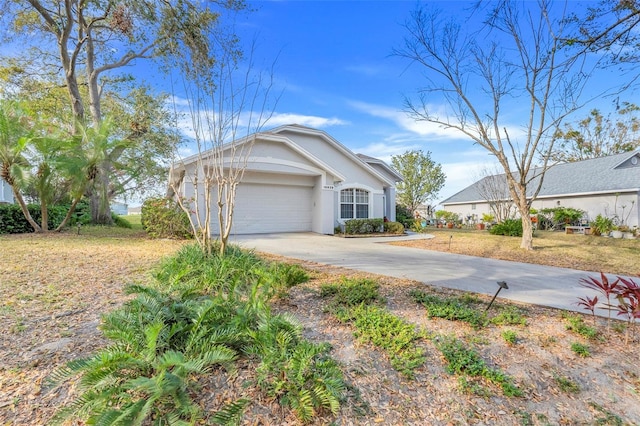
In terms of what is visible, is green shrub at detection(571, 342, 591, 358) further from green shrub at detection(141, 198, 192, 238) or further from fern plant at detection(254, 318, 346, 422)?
green shrub at detection(141, 198, 192, 238)

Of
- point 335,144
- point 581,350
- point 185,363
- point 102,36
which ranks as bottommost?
point 581,350

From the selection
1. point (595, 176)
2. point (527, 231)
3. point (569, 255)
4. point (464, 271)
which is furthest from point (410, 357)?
point (595, 176)

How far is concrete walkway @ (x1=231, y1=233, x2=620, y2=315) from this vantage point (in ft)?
16.6

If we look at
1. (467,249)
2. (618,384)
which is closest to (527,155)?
(467,249)

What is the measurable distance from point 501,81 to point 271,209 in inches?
417

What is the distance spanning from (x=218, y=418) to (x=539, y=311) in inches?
168

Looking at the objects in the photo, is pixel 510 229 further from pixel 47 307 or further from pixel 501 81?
pixel 47 307

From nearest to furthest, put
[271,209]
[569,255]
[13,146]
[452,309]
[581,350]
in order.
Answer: [581,350] → [452,309] → [569,255] → [13,146] → [271,209]

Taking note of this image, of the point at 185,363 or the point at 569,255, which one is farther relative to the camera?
the point at 569,255

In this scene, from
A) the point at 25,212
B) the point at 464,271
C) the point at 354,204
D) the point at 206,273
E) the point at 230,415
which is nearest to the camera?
the point at 230,415

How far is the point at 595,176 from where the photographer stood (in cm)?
2017

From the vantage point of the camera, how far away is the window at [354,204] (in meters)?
16.2

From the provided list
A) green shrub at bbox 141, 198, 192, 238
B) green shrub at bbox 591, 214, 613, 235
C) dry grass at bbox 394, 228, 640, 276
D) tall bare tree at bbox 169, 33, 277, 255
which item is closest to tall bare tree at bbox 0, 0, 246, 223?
tall bare tree at bbox 169, 33, 277, 255

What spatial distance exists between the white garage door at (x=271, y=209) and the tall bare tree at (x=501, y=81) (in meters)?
6.84
